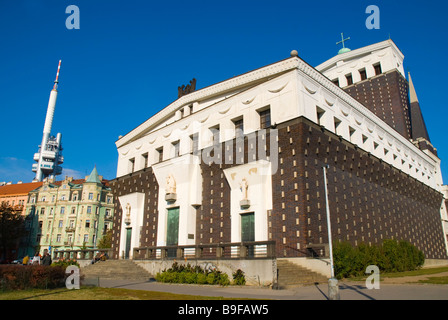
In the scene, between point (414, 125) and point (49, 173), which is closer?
Answer: point (414, 125)

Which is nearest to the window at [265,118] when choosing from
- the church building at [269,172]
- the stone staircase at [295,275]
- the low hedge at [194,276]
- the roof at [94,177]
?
the church building at [269,172]

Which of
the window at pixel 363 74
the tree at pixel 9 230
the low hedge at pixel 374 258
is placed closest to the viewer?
the low hedge at pixel 374 258

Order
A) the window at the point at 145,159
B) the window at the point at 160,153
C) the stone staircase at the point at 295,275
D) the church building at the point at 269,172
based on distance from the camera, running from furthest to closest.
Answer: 1. the window at the point at 145,159
2. the window at the point at 160,153
3. the church building at the point at 269,172
4. the stone staircase at the point at 295,275

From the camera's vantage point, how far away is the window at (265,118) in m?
28.6

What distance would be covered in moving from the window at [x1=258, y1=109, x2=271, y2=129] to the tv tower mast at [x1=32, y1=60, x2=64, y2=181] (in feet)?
369

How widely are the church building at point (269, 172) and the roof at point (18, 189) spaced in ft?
178

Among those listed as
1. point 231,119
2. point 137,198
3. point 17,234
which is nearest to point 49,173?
point 17,234

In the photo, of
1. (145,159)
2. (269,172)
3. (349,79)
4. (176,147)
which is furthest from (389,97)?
(145,159)

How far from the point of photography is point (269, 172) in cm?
2622

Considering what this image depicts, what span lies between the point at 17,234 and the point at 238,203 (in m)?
63.2

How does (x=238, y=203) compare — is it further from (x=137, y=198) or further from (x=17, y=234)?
(x=17, y=234)

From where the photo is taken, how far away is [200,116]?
34062mm

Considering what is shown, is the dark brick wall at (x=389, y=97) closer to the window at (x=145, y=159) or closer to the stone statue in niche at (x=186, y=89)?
the stone statue in niche at (x=186, y=89)

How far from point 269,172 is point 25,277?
669 inches
